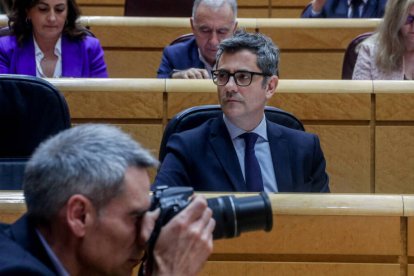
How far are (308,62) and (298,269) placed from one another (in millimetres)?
2359

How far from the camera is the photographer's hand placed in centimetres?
122

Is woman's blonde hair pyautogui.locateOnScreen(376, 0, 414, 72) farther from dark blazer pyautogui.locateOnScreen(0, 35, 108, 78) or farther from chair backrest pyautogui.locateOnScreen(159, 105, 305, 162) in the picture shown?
dark blazer pyautogui.locateOnScreen(0, 35, 108, 78)

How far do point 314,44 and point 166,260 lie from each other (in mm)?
2876

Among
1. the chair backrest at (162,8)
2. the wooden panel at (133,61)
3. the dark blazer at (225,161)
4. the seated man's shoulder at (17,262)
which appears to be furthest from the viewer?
the chair backrest at (162,8)

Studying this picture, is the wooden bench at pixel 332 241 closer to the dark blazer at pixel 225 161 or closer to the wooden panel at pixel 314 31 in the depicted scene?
the dark blazer at pixel 225 161

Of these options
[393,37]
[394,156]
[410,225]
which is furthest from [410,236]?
[393,37]

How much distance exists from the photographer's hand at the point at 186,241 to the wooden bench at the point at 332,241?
51 centimetres

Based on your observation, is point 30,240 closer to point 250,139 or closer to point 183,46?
point 250,139

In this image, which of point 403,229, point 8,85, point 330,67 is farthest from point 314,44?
point 403,229

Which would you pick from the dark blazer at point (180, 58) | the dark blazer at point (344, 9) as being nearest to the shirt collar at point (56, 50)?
the dark blazer at point (180, 58)

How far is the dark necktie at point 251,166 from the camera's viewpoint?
2.26 m

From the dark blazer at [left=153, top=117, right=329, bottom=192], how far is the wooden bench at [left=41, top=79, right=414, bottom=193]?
553 millimetres

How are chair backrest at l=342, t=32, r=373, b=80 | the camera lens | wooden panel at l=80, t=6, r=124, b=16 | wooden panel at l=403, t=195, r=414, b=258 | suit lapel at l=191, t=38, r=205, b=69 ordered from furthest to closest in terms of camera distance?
wooden panel at l=80, t=6, r=124, b=16 → chair backrest at l=342, t=32, r=373, b=80 → suit lapel at l=191, t=38, r=205, b=69 → wooden panel at l=403, t=195, r=414, b=258 → the camera lens

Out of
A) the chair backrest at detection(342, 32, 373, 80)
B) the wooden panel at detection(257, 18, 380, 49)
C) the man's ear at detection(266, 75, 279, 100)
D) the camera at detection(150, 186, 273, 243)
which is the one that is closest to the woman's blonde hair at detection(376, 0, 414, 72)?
the chair backrest at detection(342, 32, 373, 80)
